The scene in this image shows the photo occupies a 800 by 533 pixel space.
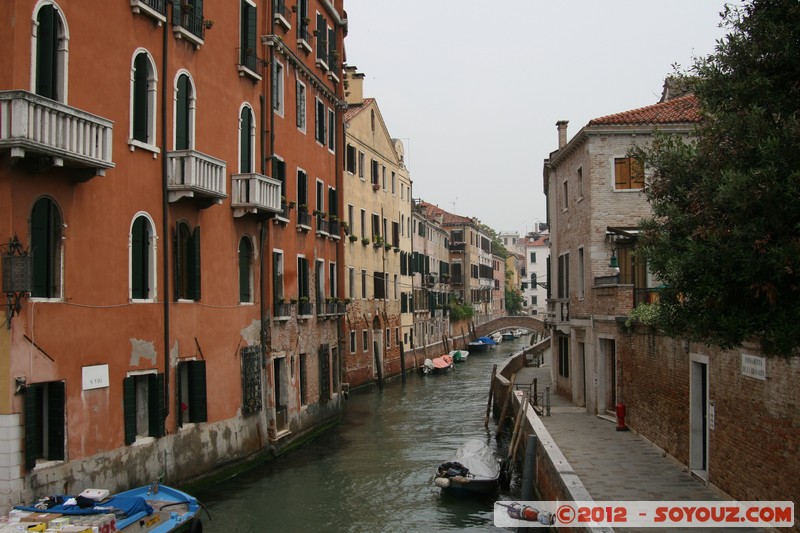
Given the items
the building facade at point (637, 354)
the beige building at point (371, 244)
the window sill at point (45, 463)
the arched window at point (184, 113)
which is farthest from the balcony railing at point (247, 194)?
the beige building at point (371, 244)

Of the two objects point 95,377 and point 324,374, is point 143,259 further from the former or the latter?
point 324,374

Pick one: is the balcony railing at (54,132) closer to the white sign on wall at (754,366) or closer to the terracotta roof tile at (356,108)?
the white sign on wall at (754,366)

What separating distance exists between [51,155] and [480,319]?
58.0 meters

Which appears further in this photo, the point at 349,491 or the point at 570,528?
the point at 349,491

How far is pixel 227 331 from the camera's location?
52.2 ft

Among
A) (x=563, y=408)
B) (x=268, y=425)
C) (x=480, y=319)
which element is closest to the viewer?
(x=268, y=425)

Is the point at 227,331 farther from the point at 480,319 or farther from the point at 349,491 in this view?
the point at 480,319

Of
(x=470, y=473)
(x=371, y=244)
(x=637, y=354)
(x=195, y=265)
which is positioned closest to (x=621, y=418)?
(x=637, y=354)

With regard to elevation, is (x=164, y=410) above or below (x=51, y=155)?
below

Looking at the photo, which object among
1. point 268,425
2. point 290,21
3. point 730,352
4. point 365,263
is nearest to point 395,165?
point 365,263

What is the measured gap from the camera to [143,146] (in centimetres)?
1305

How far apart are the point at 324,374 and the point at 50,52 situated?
12.8 m

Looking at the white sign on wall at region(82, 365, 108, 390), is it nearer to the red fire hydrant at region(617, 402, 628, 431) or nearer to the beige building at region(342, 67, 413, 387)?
the red fire hydrant at region(617, 402, 628, 431)

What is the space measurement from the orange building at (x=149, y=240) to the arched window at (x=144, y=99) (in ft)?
0.11
